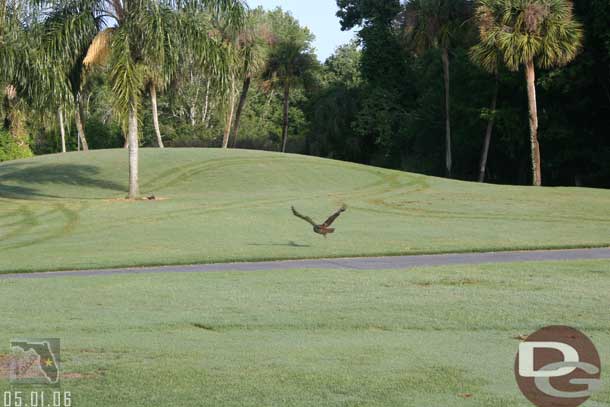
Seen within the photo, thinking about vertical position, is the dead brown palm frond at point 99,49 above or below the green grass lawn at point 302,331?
above

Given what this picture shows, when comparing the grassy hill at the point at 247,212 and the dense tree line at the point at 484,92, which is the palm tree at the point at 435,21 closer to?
the dense tree line at the point at 484,92

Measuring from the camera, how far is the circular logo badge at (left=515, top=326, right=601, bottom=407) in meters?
6.05

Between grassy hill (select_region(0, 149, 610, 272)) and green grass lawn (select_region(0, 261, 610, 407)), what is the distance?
419 centimetres

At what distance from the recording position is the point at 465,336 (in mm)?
8391

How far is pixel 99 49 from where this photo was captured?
2831 centimetres

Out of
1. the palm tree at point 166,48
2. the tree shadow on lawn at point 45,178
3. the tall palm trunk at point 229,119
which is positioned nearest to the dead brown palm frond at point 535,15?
the tall palm trunk at point 229,119

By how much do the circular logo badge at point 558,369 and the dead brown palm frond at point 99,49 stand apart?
23.0m

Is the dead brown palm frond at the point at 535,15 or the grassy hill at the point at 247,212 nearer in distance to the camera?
the grassy hill at the point at 247,212

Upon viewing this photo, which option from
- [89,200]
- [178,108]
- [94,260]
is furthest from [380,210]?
[178,108]

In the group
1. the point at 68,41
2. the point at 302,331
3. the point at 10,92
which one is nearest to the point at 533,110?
the point at 68,41

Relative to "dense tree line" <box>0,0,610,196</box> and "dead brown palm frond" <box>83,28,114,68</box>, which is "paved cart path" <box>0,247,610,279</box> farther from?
"dead brown palm frond" <box>83,28,114,68</box>

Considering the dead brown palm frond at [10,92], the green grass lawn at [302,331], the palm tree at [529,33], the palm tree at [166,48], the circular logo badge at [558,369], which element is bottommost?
the green grass lawn at [302,331]

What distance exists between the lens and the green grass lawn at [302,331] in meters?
6.29

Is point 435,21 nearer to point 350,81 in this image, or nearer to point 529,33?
point 529,33
